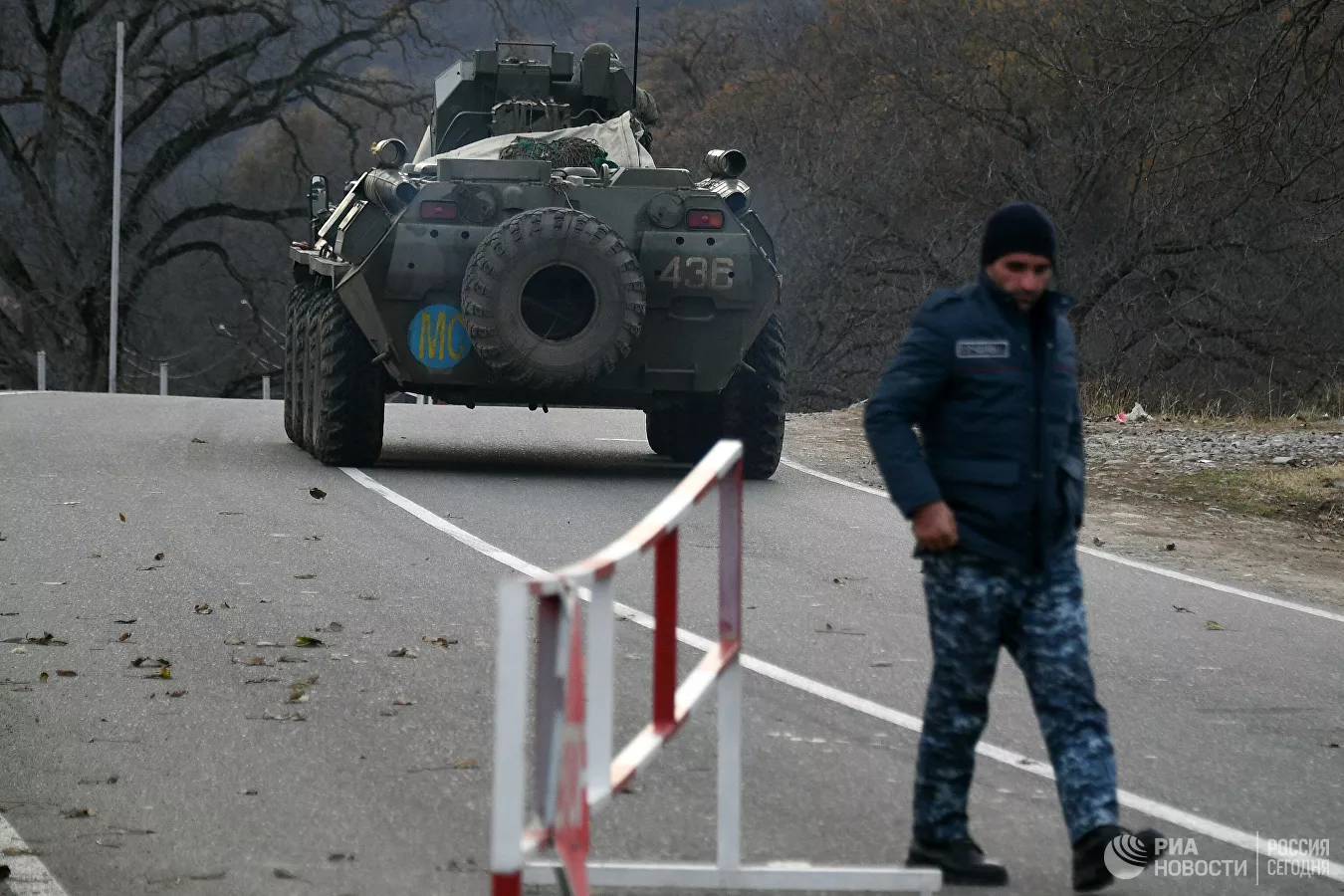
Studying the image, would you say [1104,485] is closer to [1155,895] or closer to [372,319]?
[372,319]

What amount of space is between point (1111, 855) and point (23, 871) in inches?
103

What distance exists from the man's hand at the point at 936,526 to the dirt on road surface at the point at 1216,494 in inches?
235

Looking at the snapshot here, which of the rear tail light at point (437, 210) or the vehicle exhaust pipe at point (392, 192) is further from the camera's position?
the vehicle exhaust pipe at point (392, 192)

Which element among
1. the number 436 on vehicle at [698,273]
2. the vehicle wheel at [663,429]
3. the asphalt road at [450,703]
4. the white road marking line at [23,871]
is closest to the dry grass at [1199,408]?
the vehicle wheel at [663,429]

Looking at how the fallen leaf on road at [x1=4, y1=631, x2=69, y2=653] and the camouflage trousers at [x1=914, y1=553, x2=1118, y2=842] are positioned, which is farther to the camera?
the fallen leaf on road at [x1=4, y1=631, x2=69, y2=653]

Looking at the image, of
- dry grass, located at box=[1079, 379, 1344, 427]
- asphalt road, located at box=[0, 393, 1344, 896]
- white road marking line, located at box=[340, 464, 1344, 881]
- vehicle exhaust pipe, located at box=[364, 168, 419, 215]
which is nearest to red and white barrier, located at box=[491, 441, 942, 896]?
asphalt road, located at box=[0, 393, 1344, 896]

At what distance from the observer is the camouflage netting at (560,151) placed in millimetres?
16406

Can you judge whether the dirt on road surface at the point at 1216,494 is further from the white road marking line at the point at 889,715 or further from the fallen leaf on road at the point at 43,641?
the fallen leaf on road at the point at 43,641

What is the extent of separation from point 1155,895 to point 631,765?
1548 mm

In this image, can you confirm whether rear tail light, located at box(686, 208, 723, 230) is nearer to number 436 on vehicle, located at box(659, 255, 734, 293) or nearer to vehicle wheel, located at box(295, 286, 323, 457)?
number 436 on vehicle, located at box(659, 255, 734, 293)

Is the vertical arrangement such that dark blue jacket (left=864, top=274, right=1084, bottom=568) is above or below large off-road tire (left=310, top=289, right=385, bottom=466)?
above

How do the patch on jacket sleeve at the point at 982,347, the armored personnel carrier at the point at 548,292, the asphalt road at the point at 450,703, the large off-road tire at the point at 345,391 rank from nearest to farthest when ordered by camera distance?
the patch on jacket sleeve at the point at 982,347 < the asphalt road at the point at 450,703 < the armored personnel carrier at the point at 548,292 < the large off-road tire at the point at 345,391

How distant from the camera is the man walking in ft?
18.0

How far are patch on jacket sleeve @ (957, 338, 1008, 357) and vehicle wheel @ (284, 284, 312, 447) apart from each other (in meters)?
12.6
